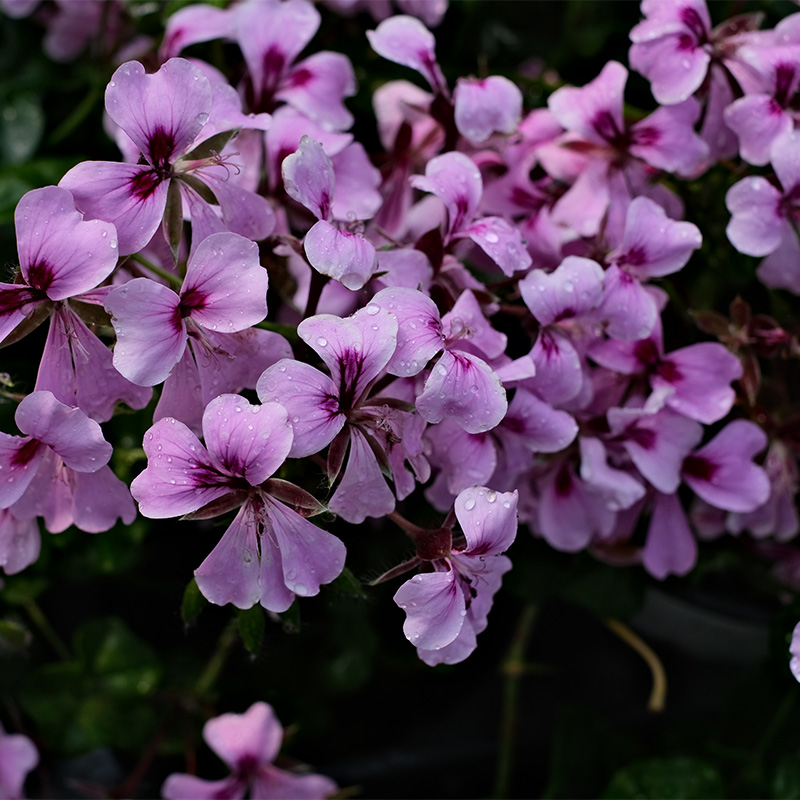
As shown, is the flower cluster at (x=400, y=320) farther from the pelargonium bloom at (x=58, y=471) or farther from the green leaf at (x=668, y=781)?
the green leaf at (x=668, y=781)

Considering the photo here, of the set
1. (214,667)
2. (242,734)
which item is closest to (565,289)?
(242,734)

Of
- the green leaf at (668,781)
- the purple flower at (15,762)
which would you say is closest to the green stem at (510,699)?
the green leaf at (668,781)

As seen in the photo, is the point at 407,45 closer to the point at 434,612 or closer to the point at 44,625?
the point at 434,612

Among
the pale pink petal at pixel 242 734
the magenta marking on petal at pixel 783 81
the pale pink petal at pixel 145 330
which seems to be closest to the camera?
the pale pink petal at pixel 145 330

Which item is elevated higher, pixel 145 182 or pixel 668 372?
pixel 145 182

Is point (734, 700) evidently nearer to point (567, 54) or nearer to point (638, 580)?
point (638, 580)

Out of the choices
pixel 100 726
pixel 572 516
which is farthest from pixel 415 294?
pixel 100 726
